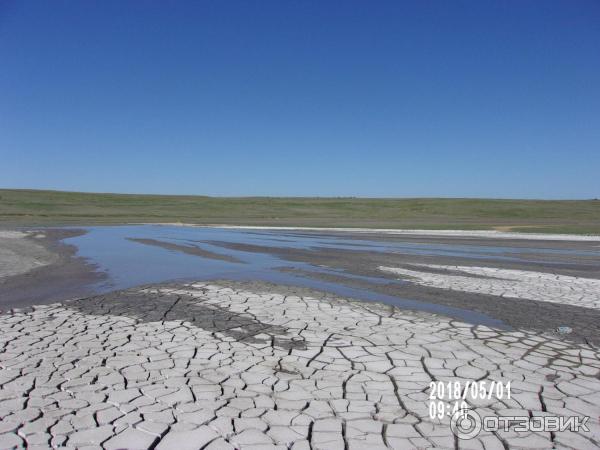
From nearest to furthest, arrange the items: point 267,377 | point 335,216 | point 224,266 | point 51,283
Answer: point 267,377, point 51,283, point 224,266, point 335,216

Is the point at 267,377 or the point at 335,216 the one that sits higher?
the point at 335,216

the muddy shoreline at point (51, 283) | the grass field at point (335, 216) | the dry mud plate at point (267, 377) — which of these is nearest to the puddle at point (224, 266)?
the muddy shoreline at point (51, 283)

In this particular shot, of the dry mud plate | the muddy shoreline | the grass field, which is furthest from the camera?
the grass field

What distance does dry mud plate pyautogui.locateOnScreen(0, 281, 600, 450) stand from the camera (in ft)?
11.8

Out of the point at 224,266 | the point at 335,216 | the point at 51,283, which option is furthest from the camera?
the point at 335,216

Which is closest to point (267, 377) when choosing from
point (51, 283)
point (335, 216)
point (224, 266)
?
point (51, 283)

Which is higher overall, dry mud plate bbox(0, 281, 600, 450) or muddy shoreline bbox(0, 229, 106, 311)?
dry mud plate bbox(0, 281, 600, 450)

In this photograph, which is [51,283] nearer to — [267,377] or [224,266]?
[224,266]

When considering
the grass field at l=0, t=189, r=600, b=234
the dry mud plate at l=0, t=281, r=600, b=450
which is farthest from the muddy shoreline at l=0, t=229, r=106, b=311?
the grass field at l=0, t=189, r=600, b=234

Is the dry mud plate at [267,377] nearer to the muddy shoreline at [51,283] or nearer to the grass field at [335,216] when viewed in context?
the muddy shoreline at [51,283]

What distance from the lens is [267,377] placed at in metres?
4.74

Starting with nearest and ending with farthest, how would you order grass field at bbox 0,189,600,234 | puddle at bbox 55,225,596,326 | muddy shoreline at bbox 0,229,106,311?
muddy shoreline at bbox 0,229,106,311 < puddle at bbox 55,225,596,326 < grass field at bbox 0,189,600,234

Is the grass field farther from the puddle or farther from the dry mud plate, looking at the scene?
the dry mud plate

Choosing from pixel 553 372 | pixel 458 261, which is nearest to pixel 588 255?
pixel 458 261
